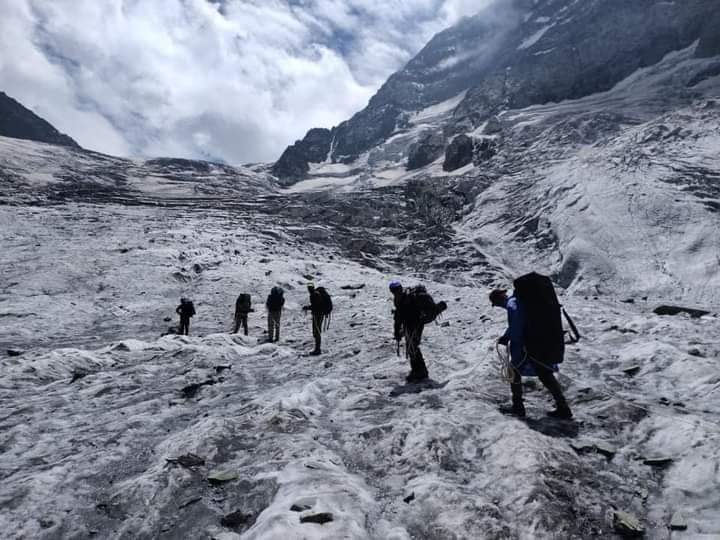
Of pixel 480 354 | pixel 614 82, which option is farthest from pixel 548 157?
pixel 614 82

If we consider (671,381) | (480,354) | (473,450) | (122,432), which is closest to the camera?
(473,450)

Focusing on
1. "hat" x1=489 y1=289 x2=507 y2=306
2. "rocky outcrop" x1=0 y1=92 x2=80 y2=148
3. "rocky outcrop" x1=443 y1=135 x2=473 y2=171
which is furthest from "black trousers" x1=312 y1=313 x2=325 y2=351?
"rocky outcrop" x1=0 y1=92 x2=80 y2=148

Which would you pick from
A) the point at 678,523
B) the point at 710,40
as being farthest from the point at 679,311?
the point at 710,40

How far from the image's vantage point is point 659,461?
16.8 ft

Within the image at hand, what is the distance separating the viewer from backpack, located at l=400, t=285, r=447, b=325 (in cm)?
910

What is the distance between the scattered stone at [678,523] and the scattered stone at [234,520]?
4.05 m

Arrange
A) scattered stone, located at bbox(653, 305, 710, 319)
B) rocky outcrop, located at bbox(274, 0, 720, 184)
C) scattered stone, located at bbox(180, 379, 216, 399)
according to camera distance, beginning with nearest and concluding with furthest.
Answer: scattered stone, located at bbox(180, 379, 216, 399)
scattered stone, located at bbox(653, 305, 710, 319)
rocky outcrop, located at bbox(274, 0, 720, 184)

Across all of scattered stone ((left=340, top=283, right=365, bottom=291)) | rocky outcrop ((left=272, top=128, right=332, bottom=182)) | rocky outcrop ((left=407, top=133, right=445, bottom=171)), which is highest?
rocky outcrop ((left=272, top=128, right=332, bottom=182))

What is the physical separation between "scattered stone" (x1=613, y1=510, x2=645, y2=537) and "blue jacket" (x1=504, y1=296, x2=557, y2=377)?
2499 millimetres

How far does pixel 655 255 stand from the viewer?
3466 centimetres

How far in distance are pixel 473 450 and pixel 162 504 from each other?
150 inches

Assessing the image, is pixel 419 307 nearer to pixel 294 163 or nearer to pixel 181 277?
pixel 181 277

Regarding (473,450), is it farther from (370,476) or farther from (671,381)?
(671,381)

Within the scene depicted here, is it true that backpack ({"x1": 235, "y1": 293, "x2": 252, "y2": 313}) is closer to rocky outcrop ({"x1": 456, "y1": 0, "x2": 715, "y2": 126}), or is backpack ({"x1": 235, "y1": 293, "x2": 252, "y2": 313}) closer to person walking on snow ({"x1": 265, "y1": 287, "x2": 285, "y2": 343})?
person walking on snow ({"x1": 265, "y1": 287, "x2": 285, "y2": 343})
